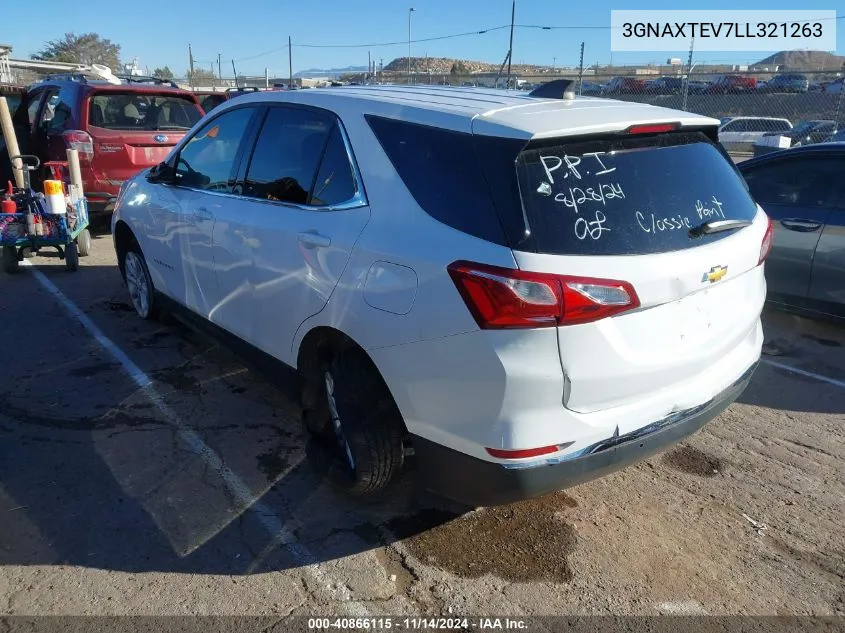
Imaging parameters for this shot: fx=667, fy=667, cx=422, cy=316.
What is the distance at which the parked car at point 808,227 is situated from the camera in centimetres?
512

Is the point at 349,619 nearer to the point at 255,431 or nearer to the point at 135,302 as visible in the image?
the point at 255,431

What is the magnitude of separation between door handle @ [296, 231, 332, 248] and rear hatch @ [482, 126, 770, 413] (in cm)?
97

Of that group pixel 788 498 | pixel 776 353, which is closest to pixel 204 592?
pixel 788 498

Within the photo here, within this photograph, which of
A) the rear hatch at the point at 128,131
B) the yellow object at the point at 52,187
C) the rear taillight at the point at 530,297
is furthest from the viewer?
the rear hatch at the point at 128,131

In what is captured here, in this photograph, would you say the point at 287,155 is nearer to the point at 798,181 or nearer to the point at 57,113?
the point at 798,181

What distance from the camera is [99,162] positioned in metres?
7.86

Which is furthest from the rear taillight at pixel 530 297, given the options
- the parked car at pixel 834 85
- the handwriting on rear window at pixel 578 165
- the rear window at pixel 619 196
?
the parked car at pixel 834 85

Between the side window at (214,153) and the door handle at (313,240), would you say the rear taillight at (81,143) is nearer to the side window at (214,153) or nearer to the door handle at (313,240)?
the side window at (214,153)

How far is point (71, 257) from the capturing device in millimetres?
7000

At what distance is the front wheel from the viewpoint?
5176mm

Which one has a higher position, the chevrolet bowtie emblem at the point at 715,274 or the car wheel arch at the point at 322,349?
the chevrolet bowtie emblem at the point at 715,274

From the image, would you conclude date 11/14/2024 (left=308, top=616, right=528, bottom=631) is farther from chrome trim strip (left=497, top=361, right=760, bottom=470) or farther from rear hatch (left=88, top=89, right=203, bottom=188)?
rear hatch (left=88, top=89, right=203, bottom=188)

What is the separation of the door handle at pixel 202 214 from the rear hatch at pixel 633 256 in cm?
219

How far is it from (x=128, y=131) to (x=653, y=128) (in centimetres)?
711
